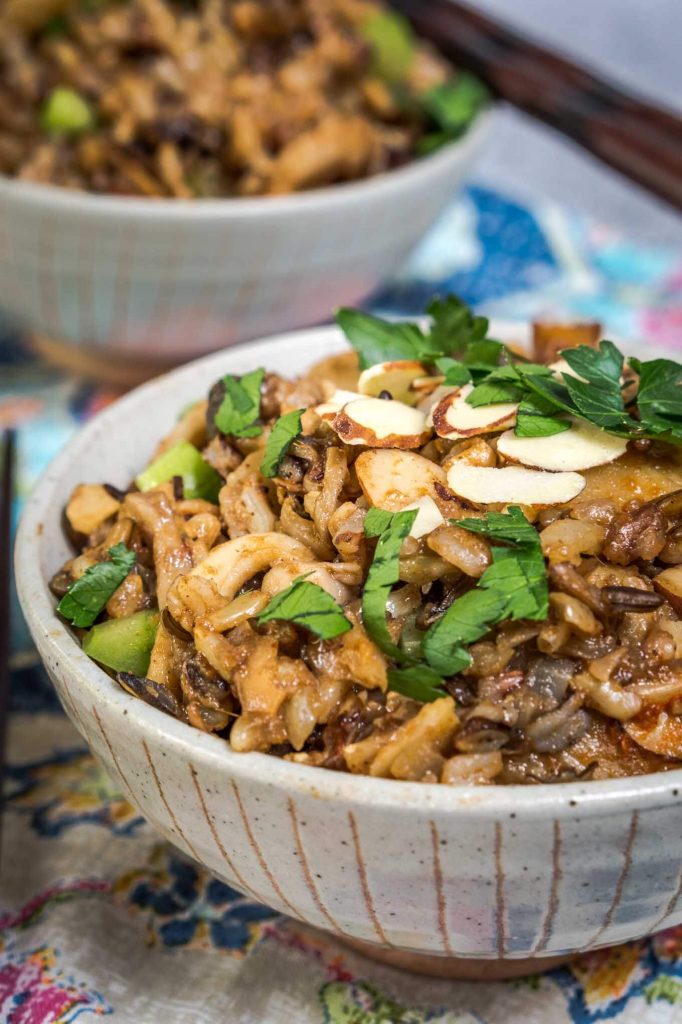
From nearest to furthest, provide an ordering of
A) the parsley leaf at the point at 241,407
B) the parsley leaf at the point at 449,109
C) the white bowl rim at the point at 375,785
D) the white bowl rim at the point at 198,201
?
1. the white bowl rim at the point at 375,785
2. the parsley leaf at the point at 241,407
3. the white bowl rim at the point at 198,201
4. the parsley leaf at the point at 449,109

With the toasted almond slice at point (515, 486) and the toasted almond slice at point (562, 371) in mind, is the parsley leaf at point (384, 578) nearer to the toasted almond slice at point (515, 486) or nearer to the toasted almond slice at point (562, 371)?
the toasted almond slice at point (515, 486)

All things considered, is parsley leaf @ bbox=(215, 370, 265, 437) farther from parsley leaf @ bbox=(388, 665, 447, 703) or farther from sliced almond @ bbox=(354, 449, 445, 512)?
parsley leaf @ bbox=(388, 665, 447, 703)

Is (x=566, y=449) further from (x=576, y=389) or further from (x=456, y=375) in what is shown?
(x=456, y=375)

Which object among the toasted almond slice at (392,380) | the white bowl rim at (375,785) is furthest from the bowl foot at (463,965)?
the toasted almond slice at (392,380)

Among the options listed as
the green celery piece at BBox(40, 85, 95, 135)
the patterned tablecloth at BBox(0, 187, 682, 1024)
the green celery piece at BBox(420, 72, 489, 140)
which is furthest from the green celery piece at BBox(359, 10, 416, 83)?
the patterned tablecloth at BBox(0, 187, 682, 1024)

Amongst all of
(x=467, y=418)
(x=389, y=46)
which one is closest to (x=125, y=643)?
(x=467, y=418)
